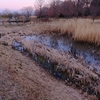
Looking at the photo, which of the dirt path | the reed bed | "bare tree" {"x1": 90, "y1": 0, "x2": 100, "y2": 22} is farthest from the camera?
"bare tree" {"x1": 90, "y1": 0, "x2": 100, "y2": 22}

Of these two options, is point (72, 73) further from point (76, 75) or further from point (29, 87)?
point (29, 87)

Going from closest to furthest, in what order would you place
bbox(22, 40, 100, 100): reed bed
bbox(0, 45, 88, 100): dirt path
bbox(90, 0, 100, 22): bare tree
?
bbox(0, 45, 88, 100): dirt path → bbox(22, 40, 100, 100): reed bed → bbox(90, 0, 100, 22): bare tree

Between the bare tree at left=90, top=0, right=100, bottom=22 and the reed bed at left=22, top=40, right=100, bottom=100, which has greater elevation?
the bare tree at left=90, top=0, right=100, bottom=22

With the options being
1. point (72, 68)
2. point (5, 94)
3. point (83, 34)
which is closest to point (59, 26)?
point (83, 34)

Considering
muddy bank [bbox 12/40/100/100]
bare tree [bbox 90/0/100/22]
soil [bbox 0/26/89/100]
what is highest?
bare tree [bbox 90/0/100/22]

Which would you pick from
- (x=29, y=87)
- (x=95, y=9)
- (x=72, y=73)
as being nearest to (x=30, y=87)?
(x=29, y=87)

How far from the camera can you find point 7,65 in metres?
4.57

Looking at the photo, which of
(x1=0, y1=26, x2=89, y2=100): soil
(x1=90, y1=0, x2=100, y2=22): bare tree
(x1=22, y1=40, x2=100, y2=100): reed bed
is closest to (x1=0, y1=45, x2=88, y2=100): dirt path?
(x1=0, y1=26, x2=89, y2=100): soil

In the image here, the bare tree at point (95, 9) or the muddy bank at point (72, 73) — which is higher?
the bare tree at point (95, 9)

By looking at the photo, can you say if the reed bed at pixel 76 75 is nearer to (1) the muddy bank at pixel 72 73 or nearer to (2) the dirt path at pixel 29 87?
(1) the muddy bank at pixel 72 73

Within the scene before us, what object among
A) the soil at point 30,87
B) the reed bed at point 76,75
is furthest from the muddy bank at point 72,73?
the soil at point 30,87

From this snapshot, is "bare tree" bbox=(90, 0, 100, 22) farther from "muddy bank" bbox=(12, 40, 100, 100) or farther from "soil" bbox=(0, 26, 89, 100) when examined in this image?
"soil" bbox=(0, 26, 89, 100)

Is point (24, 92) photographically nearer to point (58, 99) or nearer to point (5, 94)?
point (5, 94)

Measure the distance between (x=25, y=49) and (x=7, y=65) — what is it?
2946 mm
